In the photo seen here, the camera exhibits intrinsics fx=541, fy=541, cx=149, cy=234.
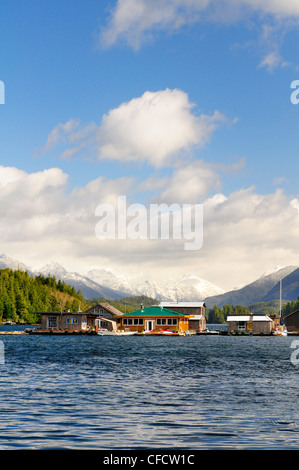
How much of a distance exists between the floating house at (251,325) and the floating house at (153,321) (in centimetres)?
2831

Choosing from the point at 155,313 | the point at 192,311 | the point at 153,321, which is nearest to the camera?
the point at 153,321

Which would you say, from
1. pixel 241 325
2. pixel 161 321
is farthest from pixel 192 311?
pixel 161 321

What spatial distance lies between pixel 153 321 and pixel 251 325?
132 feet

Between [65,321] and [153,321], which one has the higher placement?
[153,321]

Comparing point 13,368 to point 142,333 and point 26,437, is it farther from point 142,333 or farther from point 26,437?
point 142,333

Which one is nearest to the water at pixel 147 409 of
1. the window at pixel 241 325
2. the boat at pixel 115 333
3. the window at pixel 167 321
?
the boat at pixel 115 333

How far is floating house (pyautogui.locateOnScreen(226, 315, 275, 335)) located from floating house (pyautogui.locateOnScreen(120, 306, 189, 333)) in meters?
28.3

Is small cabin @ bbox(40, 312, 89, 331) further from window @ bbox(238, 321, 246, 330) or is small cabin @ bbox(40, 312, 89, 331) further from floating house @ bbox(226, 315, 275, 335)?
window @ bbox(238, 321, 246, 330)

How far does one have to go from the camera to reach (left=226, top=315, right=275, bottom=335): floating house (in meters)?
187

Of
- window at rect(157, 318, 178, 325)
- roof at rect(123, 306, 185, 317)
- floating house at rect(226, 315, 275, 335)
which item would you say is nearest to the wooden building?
floating house at rect(226, 315, 275, 335)

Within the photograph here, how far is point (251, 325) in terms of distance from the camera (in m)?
191

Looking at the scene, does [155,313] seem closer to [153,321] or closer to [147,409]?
[153,321]

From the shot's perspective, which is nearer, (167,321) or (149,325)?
(149,325)
